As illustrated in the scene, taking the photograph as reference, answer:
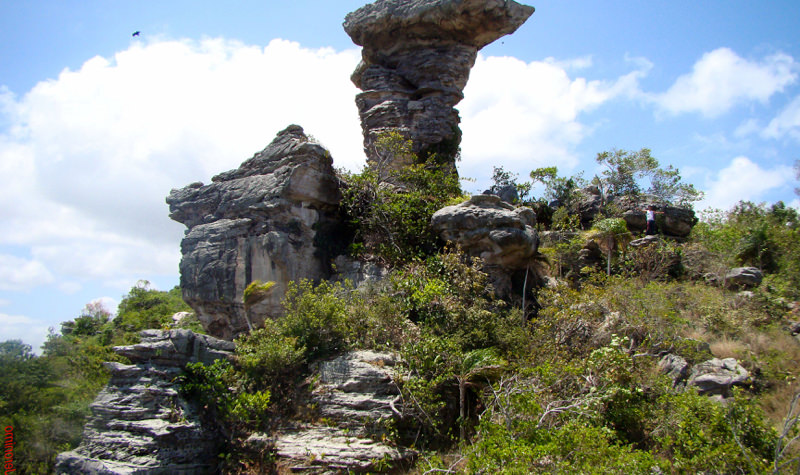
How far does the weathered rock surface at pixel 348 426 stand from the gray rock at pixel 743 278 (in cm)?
987

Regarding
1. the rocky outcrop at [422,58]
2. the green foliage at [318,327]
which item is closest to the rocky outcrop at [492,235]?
the green foliage at [318,327]

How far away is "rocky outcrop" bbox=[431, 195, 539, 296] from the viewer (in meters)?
12.4

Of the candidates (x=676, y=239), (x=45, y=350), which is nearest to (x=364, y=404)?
(x=676, y=239)

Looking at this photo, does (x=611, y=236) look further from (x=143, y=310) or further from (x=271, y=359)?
(x=143, y=310)

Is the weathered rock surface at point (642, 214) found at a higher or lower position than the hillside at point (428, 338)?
higher

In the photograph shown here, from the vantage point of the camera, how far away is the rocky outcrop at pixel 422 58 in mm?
17562

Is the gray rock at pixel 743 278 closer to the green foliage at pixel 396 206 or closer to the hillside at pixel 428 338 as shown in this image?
the hillside at pixel 428 338

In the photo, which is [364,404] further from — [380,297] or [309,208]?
[309,208]

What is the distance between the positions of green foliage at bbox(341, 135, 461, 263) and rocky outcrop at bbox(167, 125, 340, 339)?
0.79 meters

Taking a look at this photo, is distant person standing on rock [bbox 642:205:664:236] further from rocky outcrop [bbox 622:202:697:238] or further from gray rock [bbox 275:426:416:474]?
gray rock [bbox 275:426:416:474]

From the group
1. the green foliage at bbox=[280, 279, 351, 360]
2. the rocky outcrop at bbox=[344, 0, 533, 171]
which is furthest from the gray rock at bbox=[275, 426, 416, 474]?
the rocky outcrop at bbox=[344, 0, 533, 171]

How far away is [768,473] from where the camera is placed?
18.2 ft

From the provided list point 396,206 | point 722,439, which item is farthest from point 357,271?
point 722,439

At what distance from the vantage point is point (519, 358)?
9633 mm
